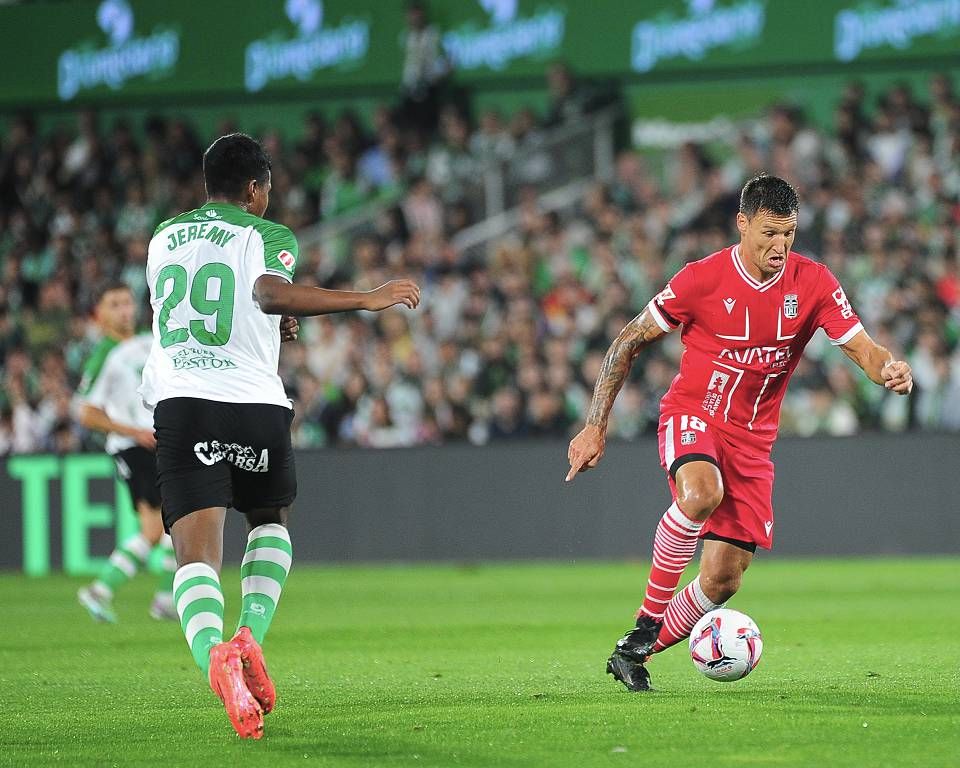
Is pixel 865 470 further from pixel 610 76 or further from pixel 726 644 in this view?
pixel 726 644

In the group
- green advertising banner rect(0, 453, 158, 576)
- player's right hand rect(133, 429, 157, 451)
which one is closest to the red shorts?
player's right hand rect(133, 429, 157, 451)

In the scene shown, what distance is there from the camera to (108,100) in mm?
22969

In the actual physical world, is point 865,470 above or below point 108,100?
below

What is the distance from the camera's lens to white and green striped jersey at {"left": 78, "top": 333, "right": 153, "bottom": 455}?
1133 cm

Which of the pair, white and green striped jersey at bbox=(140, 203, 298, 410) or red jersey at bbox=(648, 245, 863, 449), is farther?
red jersey at bbox=(648, 245, 863, 449)

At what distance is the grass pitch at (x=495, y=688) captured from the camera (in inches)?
206

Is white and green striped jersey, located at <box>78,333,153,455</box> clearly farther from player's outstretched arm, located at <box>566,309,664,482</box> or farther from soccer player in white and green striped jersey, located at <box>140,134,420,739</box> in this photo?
soccer player in white and green striped jersey, located at <box>140,134,420,739</box>

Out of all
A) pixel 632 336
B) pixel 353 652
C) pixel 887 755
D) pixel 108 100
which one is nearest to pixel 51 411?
pixel 108 100

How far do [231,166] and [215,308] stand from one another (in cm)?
54

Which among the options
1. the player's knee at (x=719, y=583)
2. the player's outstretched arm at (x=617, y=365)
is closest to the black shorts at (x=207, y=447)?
the player's outstretched arm at (x=617, y=365)

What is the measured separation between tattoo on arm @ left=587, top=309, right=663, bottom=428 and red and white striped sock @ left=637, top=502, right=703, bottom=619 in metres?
0.51

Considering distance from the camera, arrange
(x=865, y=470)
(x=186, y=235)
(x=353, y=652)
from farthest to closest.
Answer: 1. (x=865, y=470)
2. (x=353, y=652)
3. (x=186, y=235)

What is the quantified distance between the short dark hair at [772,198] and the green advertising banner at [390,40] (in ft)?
47.1

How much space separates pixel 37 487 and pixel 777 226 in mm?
11099
